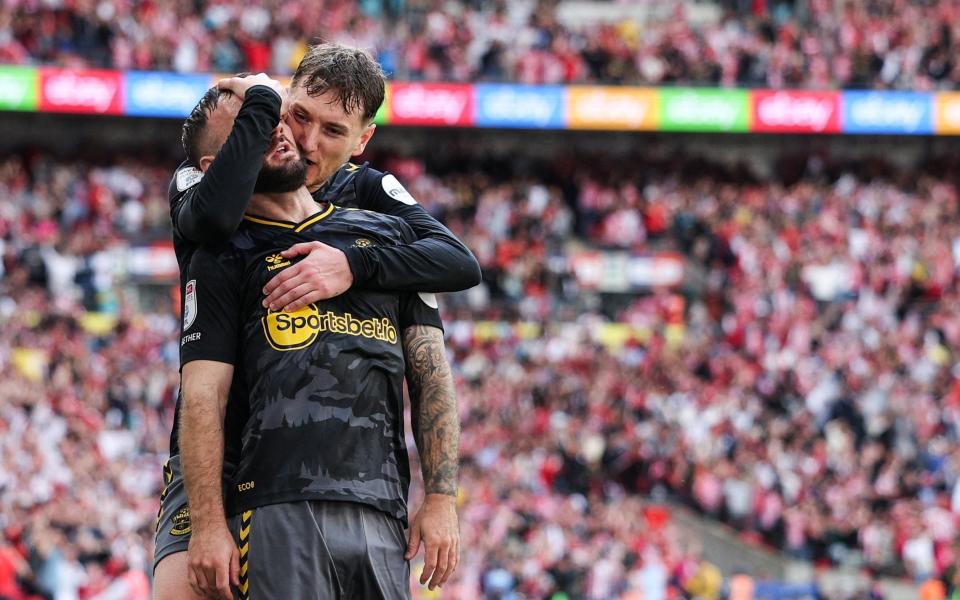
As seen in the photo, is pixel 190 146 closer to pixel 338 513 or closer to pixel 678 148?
pixel 338 513

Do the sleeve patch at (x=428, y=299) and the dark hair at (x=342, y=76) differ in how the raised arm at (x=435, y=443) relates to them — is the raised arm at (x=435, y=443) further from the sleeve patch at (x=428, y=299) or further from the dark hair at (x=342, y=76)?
the dark hair at (x=342, y=76)

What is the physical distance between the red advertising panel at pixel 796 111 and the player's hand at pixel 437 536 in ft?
80.2

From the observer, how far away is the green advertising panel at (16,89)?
79.7ft

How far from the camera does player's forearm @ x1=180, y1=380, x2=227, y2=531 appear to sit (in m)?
3.58

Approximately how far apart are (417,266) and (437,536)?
27.8 inches

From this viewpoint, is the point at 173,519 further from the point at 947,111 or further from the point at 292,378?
the point at 947,111

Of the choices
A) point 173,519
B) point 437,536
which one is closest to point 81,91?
point 173,519

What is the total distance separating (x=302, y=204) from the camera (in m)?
3.93

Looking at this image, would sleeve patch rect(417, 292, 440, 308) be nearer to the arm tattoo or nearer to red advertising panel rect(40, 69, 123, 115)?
the arm tattoo

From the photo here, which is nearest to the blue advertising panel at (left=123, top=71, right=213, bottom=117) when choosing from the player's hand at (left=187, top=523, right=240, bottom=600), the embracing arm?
the embracing arm

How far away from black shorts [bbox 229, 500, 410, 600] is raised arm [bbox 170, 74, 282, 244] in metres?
0.70

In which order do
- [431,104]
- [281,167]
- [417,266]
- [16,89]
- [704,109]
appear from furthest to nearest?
1. [704,109]
2. [431,104]
3. [16,89]
4. [417,266]
5. [281,167]

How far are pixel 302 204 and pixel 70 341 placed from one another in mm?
13817

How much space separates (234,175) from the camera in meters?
3.57
